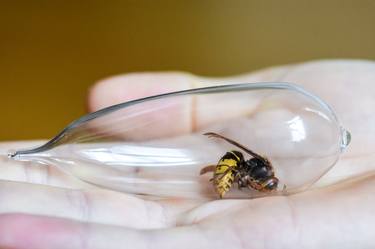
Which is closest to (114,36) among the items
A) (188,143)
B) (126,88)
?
(126,88)

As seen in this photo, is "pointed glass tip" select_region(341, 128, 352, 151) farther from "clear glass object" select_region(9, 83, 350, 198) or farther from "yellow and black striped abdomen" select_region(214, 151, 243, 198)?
"yellow and black striped abdomen" select_region(214, 151, 243, 198)

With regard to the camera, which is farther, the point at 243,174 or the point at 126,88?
the point at 126,88

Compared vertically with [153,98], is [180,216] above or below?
below

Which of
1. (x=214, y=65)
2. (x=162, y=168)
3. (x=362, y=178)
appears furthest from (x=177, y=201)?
(x=214, y=65)

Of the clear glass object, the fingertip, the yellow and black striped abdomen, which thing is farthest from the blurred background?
the yellow and black striped abdomen

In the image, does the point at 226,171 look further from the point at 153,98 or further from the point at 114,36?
the point at 114,36

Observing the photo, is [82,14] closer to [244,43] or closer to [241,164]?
[244,43]
